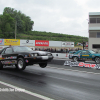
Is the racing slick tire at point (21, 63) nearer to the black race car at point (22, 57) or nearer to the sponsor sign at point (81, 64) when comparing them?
the black race car at point (22, 57)

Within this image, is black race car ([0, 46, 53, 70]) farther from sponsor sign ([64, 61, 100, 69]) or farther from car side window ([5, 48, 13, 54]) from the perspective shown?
sponsor sign ([64, 61, 100, 69])

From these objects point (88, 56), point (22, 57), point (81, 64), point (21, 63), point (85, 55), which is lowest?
point (81, 64)

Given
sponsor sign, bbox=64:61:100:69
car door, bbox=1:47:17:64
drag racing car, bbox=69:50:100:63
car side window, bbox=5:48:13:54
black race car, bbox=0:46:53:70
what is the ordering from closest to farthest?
black race car, bbox=0:46:53:70
car door, bbox=1:47:17:64
car side window, bbox=5:48:13:54
sponsor sign, bbox=64:61:100:69
drag racing car, bbox=69:50:100:63

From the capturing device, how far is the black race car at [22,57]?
8797mm

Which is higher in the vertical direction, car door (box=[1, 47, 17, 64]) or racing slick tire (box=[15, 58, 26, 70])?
car door (box=[1, 47, 17, 64])

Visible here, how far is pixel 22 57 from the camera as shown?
9.30 m

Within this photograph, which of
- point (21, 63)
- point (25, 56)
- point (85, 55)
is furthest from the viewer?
point (85, 55)

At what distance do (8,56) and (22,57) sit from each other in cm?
136

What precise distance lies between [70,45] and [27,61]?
3725 centimetres

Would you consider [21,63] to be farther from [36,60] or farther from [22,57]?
[36,60]

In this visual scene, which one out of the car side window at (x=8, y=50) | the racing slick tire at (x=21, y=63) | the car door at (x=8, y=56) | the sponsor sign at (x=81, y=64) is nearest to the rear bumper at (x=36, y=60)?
the racing slick tire at (x=21, y=63)

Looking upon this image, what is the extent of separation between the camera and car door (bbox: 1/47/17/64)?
974cm

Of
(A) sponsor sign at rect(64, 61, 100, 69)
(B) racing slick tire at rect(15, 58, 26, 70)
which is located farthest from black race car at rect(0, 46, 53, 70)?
(A) sponsor sign at rect(64, 61, 100, 69)

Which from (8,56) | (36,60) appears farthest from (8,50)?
(36,60)
